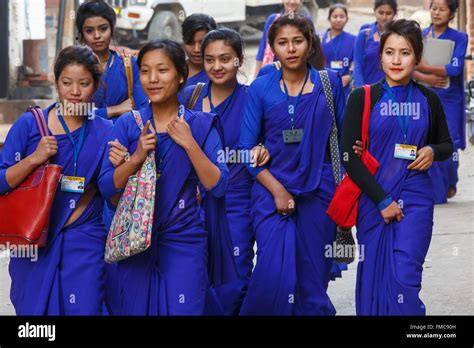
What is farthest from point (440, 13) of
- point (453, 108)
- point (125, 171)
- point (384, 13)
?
point (125, 171)

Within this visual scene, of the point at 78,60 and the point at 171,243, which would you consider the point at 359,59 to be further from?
the point at 171,243

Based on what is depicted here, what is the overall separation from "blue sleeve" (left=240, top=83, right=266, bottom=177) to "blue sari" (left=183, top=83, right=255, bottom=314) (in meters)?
0.25

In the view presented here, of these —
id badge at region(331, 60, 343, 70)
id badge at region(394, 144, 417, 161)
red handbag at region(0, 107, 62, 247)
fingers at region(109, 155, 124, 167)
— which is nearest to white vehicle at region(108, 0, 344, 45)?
id badge at region(331, 60, 343, 70)

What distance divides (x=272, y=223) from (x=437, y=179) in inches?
192

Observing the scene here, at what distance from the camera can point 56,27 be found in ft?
58.5

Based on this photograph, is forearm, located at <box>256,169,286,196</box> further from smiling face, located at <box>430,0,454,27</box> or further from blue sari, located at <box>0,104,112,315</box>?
smiling face, located at <box>430,0,454,27</box>

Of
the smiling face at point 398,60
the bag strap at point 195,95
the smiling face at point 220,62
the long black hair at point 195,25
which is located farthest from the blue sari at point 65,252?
the long black hair at point 195,25

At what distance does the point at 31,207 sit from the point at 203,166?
30.5 inches

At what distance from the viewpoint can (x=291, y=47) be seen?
6.12 m

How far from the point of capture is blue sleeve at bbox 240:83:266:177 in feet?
20.2

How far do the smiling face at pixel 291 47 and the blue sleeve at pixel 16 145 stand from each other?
149 centimetres

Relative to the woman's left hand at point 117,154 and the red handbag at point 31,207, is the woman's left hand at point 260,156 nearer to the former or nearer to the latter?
the woman's left hand at point 117,154

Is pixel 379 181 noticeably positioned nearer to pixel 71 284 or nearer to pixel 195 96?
pixel 195 96
